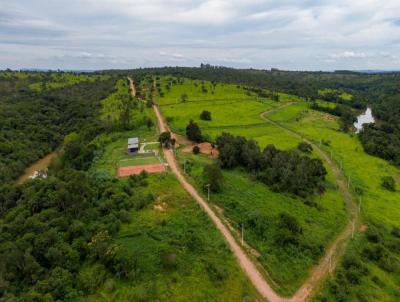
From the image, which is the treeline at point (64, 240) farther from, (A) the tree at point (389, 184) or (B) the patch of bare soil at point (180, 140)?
(A) the tree at point (389, 184)

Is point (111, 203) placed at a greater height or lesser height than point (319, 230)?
greater

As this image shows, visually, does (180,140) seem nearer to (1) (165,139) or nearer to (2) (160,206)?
(1) (165,139)

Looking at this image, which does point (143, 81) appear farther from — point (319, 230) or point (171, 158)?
point (319, 230)

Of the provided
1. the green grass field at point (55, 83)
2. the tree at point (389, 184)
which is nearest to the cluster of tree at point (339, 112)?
the tree at point (389, 184)

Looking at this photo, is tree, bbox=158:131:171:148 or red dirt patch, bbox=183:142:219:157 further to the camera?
tree, bbox=158:131:171:148

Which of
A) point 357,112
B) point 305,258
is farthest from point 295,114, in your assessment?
point 305,258

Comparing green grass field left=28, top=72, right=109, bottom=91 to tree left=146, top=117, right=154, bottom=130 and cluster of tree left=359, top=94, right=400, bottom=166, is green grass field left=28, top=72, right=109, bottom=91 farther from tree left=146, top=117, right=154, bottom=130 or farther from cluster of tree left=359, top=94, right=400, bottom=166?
cluster of tree left=359, top=94, right=400, bottom=166

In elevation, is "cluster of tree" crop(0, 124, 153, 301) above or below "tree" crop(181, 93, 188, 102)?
below

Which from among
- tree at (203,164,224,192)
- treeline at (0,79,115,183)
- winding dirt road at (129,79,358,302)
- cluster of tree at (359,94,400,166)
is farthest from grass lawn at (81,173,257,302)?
cluster of tree at (359,94,400,166)
